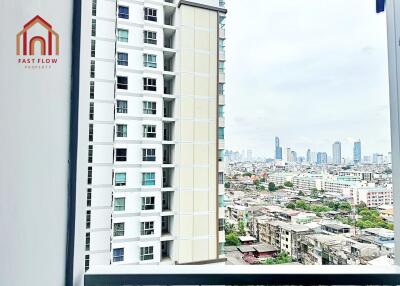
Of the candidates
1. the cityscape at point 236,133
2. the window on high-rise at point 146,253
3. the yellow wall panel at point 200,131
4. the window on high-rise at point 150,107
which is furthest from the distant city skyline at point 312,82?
the window on high-rise at point 146,253

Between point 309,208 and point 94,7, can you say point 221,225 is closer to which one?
point 309,208

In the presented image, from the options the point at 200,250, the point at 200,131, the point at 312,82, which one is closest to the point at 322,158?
the point at 312,82

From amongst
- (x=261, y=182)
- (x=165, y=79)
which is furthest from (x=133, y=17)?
(x=261, y=182)

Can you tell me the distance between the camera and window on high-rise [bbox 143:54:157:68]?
125 cm

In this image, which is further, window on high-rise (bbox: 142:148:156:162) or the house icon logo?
window on high-rise (bbox: 142:148:156:162)

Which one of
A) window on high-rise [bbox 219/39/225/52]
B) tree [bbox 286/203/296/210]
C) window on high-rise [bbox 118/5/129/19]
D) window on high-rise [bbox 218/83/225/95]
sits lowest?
tree [bbox 286/203/296/210]

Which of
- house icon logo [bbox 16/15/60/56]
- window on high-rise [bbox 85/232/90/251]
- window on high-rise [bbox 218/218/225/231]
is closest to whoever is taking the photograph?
house icon logo [bbox 16/15/60/56]

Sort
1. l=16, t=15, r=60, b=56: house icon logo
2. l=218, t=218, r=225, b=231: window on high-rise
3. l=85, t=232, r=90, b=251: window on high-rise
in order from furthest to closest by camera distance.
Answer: l=218, t=218, r=225, b=231: window on high-rise < l=85, t=232, r=90, b=251: window on high-rise < l=16, t=15, r=60, b=56: house icon logo

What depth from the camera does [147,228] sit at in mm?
1222

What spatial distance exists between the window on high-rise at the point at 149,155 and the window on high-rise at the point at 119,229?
11.3 inches

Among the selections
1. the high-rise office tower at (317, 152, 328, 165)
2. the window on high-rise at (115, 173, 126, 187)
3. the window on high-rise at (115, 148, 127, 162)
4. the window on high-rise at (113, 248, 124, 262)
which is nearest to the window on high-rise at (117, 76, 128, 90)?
the window on high-rise at (115, 148, 127, 162)

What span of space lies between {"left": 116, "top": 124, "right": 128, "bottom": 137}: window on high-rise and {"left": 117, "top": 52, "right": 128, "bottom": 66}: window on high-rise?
27 centimetres

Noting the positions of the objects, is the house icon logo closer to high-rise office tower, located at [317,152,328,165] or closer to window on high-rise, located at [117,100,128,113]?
window on high-rise, located at [117,100,128,113]

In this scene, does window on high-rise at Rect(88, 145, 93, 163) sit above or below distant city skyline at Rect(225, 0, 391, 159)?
below
